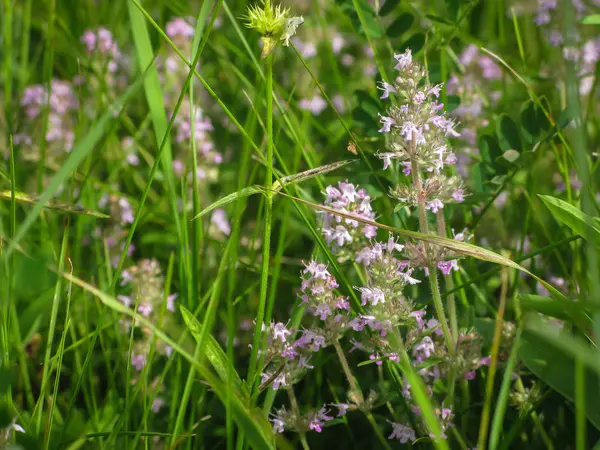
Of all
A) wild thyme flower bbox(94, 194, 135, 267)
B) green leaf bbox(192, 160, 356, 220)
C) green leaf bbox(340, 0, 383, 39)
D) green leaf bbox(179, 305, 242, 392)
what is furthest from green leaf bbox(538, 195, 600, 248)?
wild thyme flower bbox(94, 194, 135, 267)

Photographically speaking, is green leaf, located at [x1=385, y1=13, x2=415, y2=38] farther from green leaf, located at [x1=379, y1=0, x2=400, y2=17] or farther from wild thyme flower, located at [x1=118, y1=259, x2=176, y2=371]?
wild thyme flower, located at [x1=118, y1=259, x2=176, y2=371]

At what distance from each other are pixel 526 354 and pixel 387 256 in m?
0.29

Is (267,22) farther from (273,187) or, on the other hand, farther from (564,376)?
(564,376)

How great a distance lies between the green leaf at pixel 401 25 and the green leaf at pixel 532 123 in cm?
42

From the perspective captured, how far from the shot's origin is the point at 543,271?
1.86 metres

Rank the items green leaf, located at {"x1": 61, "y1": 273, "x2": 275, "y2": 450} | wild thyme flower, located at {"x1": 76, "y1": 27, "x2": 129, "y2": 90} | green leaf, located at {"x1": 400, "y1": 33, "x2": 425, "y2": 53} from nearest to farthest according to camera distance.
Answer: green leaf, located at {"x1": 61, "y1": 273, "x2": 275, "y2": 450}
green leaf, located at {"x1": 400, "y1": 33, "x2": 425, "y2": 53}
wild thyme flower, located at {"x1": 76, "y1": 27, "x2": 129, "y2": 90}

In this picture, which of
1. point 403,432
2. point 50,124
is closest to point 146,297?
point 403,432

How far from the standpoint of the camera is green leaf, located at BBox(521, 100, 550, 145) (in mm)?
1711

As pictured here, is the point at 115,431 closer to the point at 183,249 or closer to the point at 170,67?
the point at 183,249

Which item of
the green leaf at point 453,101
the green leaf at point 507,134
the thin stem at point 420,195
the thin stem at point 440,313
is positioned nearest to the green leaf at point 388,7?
the green leaf at point 453,101

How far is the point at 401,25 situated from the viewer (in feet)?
6.40

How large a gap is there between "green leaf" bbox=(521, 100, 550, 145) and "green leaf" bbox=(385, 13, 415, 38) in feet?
1.37

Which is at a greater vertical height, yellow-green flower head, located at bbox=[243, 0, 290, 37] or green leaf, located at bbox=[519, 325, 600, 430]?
yellow-green flower head, located at bbox=[243, 0, 290, 37]

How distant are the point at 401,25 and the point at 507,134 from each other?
452 millimetres
